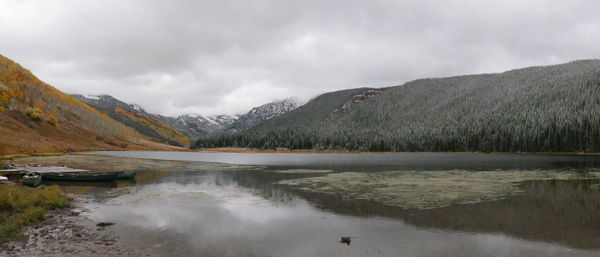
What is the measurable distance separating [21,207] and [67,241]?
32.7ft

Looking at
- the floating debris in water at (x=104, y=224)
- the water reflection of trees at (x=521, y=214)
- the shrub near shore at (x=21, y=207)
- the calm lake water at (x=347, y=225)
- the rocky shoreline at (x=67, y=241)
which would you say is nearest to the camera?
the rocky shoreline at (x=67, y=241)

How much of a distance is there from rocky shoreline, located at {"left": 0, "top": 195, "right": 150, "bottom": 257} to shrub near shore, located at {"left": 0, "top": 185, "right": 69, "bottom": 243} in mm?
617

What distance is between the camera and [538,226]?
80.2 feet

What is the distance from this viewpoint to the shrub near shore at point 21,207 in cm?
2136

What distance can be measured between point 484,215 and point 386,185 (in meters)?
20.6

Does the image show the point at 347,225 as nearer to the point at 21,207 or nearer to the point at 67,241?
the point at 67,241

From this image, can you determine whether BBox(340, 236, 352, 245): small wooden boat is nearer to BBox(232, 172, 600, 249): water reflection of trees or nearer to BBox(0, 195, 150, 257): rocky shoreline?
BBox(232, 172, 600, 249): water reflection of trees

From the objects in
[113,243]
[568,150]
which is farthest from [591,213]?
[568,150]

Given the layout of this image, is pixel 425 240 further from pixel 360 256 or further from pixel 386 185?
pixel 386 185

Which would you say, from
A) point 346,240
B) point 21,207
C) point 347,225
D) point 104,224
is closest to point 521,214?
point 347,225

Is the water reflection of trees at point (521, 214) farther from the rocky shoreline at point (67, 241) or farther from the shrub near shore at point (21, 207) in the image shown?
the shrub near shore at point (21, 207)

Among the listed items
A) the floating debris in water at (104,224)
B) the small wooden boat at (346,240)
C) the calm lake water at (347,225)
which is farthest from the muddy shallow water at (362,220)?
the floating debris in water at (104,224)

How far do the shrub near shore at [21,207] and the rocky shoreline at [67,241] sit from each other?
617 mm

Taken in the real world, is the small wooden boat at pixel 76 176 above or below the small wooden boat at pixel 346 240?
above
